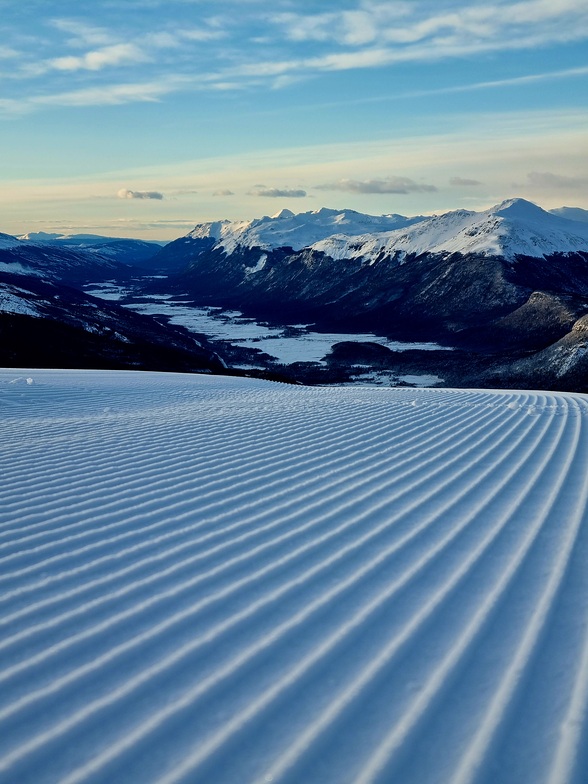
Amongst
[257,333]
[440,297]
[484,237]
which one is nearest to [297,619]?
[257,333]

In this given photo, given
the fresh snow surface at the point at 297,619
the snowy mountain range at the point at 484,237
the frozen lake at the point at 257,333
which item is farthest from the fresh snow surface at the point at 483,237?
the fresh snow surface at the point at 297,619

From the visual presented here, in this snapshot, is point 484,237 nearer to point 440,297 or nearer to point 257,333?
point 440,297

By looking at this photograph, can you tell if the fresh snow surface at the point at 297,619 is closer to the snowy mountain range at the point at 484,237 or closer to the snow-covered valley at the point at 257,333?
the snow-covered valley at the point at 257,333

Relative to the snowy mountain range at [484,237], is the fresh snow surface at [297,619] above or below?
below

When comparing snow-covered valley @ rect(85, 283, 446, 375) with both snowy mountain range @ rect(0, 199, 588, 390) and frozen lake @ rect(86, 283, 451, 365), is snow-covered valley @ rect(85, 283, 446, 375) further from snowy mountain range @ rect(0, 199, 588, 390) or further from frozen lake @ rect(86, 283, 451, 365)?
snowy mountain range @ rect(0, 199, 588, 390)

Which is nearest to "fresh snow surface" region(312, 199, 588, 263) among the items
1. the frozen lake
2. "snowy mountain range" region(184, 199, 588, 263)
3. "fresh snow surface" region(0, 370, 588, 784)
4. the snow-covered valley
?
"snowy mountain range" region(184, 199, 588, 263)

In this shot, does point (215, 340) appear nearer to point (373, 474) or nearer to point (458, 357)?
point (458, 357)
